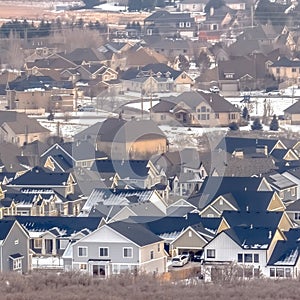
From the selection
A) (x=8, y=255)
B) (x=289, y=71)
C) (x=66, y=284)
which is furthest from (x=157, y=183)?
(x=289, y=71)

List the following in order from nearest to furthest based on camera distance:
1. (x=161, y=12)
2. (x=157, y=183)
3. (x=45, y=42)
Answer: (x=157, y=183)
(x=45, y=42)
(x=161, y=12)

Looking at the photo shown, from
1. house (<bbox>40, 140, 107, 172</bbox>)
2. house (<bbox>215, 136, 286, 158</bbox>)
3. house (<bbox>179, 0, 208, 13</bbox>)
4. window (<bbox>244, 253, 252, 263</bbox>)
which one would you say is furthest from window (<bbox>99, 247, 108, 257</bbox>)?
house (<bbox>179, 0, 208, 13</bbox>)

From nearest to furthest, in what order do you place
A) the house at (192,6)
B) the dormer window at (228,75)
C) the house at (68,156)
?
the house at (68,156) → the dormer window at (228,75) → the house at (192,6)

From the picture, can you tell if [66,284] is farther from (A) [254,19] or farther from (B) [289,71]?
(A) [254,19]

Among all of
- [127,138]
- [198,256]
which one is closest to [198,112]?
[127,138]

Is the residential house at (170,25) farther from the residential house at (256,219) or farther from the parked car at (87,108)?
the residential house at (256,219)

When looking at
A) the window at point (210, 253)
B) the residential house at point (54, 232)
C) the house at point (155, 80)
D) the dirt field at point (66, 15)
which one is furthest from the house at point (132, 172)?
the dirt field at point (66, 15)

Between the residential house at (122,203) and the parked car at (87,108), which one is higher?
the residential house at (122,203)
